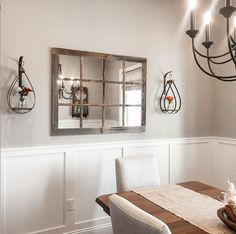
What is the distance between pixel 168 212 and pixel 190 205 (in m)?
0.20

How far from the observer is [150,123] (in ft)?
10.2

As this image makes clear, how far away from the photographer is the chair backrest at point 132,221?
104cm

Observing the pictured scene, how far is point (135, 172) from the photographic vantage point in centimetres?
230

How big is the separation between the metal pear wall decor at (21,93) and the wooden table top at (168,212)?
112 centimetres

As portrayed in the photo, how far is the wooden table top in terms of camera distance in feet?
4.67

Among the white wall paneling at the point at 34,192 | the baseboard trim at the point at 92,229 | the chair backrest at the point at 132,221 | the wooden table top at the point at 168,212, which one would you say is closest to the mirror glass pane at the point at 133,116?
the white wall paneling at the point at 34,192

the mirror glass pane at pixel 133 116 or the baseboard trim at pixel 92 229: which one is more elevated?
the mirror glass pane at pixel 133 116

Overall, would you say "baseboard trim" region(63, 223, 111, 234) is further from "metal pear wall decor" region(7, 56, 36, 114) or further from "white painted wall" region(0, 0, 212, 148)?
"metal pear wall decor" region(7, 56, 36, 114)

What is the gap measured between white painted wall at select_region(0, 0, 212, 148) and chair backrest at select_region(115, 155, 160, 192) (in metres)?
0.59

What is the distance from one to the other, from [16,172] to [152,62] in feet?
6.19

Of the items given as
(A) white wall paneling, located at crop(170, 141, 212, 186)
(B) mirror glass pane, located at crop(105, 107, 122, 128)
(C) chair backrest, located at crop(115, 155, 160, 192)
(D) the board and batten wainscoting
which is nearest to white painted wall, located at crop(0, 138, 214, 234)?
(D) the board and batten wainscoting

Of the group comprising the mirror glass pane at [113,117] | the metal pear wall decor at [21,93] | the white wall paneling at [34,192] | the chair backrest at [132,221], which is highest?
the metal pear wall decor at [21,93]

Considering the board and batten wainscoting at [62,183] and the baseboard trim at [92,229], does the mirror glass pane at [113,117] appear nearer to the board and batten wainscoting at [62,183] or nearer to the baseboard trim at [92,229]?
the board and batten wainscoting at [62,183]

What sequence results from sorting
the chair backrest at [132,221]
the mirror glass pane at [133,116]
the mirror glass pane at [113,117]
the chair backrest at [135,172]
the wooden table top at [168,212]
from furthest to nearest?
1. the mirror glass pane at [133,116]
2. the mirror glass pane at [113,117]
3. the chair backrest at [135,172]
4. the wooden table top at [168,212]
5. the chair backrest at [132,221]
